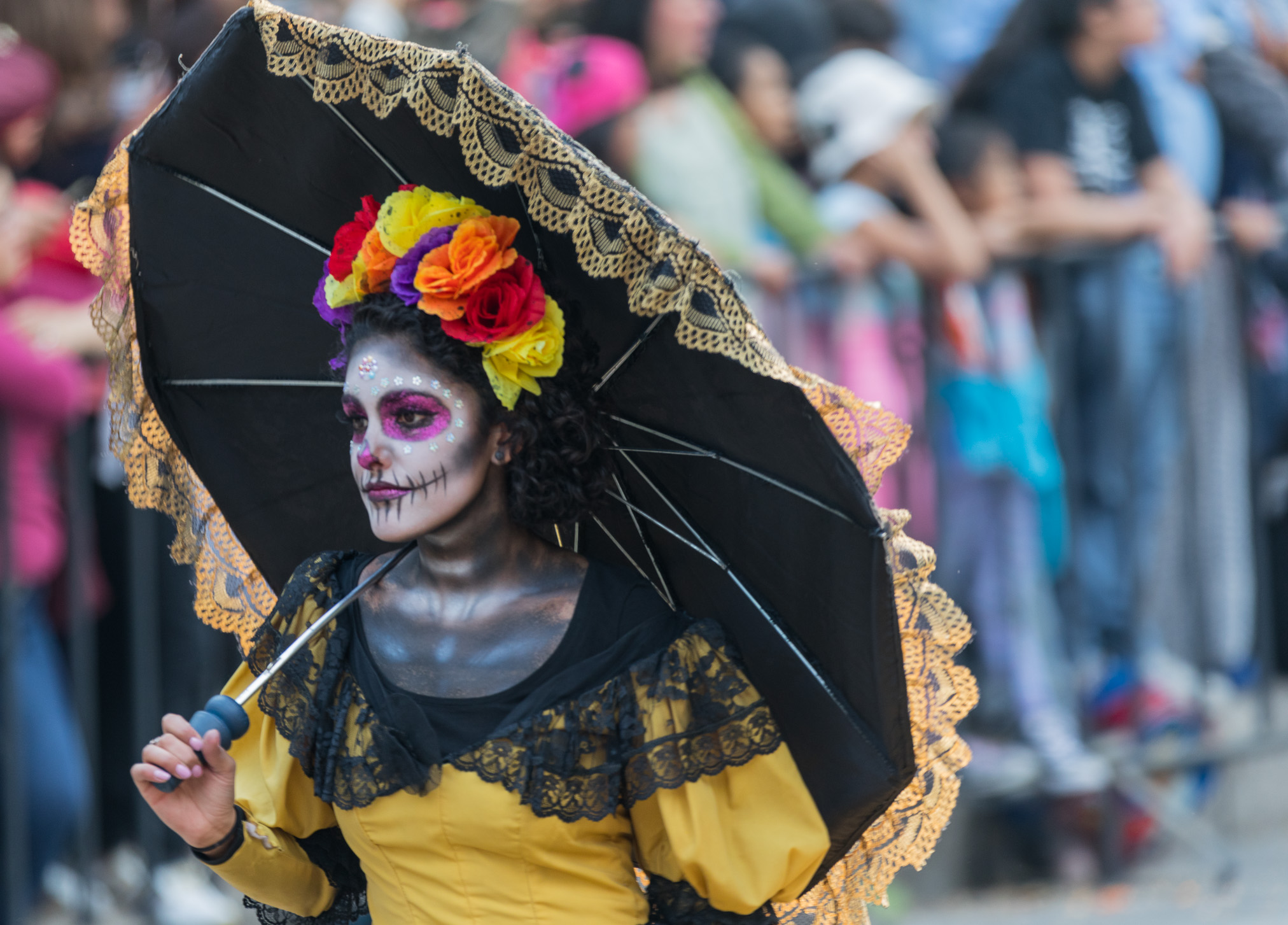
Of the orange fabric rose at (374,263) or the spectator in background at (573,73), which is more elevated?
the spectator in background at (573,73)

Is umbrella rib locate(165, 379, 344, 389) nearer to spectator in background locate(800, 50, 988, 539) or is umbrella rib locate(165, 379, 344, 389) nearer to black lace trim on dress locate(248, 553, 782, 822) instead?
black lace trim on dress locate(248, 553, 782, 822)

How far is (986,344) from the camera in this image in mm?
5461

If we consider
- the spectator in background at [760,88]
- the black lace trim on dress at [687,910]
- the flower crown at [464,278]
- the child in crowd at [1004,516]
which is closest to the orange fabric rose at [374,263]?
the flower crown at [464,278]

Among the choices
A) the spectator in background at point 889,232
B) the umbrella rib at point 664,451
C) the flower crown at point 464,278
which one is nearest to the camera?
the flower crown at point 464,278

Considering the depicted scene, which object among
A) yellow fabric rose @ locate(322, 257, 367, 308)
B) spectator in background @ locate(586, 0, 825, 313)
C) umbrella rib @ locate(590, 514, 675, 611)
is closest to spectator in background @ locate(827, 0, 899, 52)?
spectator in background @ locate(586, 0, 825, 313)

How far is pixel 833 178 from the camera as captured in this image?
225 inches

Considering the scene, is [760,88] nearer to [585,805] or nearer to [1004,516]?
[1004,516]

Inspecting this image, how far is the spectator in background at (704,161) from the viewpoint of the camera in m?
5.26

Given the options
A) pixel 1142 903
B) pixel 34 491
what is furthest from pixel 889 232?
pixel 34 491

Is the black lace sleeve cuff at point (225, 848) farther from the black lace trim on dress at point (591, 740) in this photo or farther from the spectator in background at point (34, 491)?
the spectator in background at point (34, 491)

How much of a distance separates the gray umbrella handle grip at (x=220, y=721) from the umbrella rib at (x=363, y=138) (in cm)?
81

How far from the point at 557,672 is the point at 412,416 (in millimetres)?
426

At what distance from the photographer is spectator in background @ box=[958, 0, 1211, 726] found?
5664 millimetres

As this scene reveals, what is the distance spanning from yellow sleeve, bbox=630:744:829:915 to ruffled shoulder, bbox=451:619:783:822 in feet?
0.10
